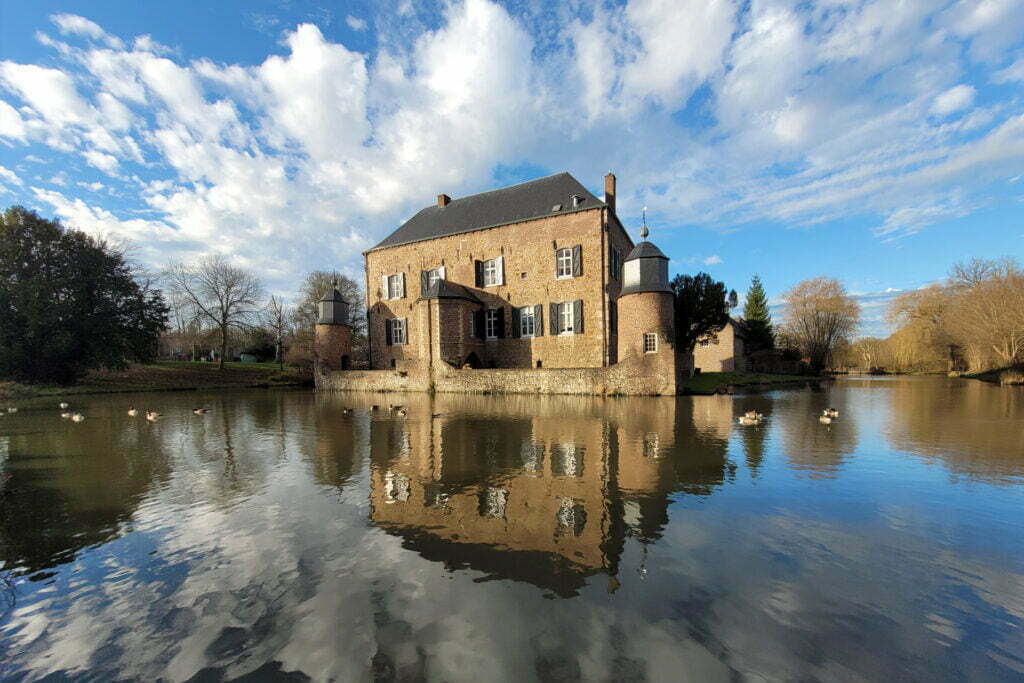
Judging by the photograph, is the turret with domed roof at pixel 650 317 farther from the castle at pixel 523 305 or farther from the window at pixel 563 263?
the window at pixel 563 263

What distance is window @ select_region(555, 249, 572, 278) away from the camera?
78.6ft

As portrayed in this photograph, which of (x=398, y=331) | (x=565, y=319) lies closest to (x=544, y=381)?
(x=565, y=319)

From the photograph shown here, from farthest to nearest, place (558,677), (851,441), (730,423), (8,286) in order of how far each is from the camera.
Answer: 1. (8,286)
2. (730,423)
3. (851,441)
4. (558,677)

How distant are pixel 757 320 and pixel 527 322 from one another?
103 ft

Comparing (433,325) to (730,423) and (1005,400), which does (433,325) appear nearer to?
(730,423)

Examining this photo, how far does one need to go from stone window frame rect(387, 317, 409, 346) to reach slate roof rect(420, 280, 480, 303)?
5462mm

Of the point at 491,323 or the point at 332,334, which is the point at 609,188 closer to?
the point at 491,323

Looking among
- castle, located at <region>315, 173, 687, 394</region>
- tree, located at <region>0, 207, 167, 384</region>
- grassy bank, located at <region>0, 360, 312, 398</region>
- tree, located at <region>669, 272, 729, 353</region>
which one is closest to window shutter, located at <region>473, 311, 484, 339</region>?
castle, located at <region>315, 173, 687, 394</region>

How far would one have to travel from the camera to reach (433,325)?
2383cm

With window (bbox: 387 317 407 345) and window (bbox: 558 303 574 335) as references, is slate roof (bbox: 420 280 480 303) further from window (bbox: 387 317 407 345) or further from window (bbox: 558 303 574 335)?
window (bbox: 387 317 407 345)

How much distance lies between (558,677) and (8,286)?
36914 mm

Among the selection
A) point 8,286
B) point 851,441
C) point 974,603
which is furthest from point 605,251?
point 8,286

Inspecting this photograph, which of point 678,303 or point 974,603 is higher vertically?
point 678,303

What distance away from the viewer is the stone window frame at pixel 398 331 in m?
29.2
